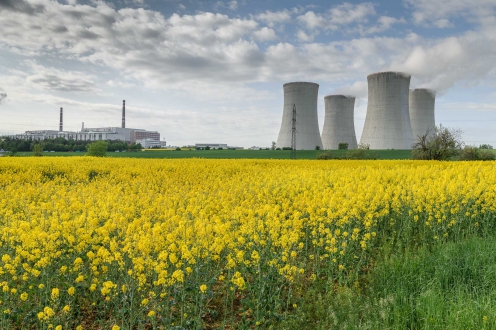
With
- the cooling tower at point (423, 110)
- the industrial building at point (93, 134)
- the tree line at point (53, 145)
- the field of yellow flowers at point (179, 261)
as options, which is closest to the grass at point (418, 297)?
the field of yellow flowers at point (179, 261)

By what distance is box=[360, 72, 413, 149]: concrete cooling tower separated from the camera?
37594 millimetres

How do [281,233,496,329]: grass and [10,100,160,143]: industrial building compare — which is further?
[10,100,160,143]: industrial building

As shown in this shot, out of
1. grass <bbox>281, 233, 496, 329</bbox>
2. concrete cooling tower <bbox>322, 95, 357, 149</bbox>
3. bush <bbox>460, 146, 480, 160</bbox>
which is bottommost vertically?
grass <bbox>281, 233, 496, 329</bbox>

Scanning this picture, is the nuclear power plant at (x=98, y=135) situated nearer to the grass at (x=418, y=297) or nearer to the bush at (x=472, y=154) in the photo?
the bush at (x=472, y=154)

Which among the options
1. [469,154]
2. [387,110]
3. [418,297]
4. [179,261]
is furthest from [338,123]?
[179,261]

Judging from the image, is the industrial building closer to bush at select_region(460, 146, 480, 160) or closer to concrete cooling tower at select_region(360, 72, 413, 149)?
concrete cooling tower at select_region(360, 72, 413, 149)

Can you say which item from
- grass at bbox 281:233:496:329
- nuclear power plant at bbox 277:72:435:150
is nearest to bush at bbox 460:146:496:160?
nuclear power plant at bbox 277:72:435:150

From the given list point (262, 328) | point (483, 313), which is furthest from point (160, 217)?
point (483, 313)

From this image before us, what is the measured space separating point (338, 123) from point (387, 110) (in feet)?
33.9

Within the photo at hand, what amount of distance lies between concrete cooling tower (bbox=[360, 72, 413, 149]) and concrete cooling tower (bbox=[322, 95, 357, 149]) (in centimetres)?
724

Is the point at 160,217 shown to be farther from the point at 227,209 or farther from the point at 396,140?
the point at 396,140

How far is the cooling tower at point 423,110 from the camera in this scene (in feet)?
147

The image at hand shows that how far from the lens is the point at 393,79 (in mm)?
37750

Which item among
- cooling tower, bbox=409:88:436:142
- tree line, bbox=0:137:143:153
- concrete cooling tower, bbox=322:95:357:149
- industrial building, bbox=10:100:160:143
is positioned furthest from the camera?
industrial building, bbox=10:100:160:143
